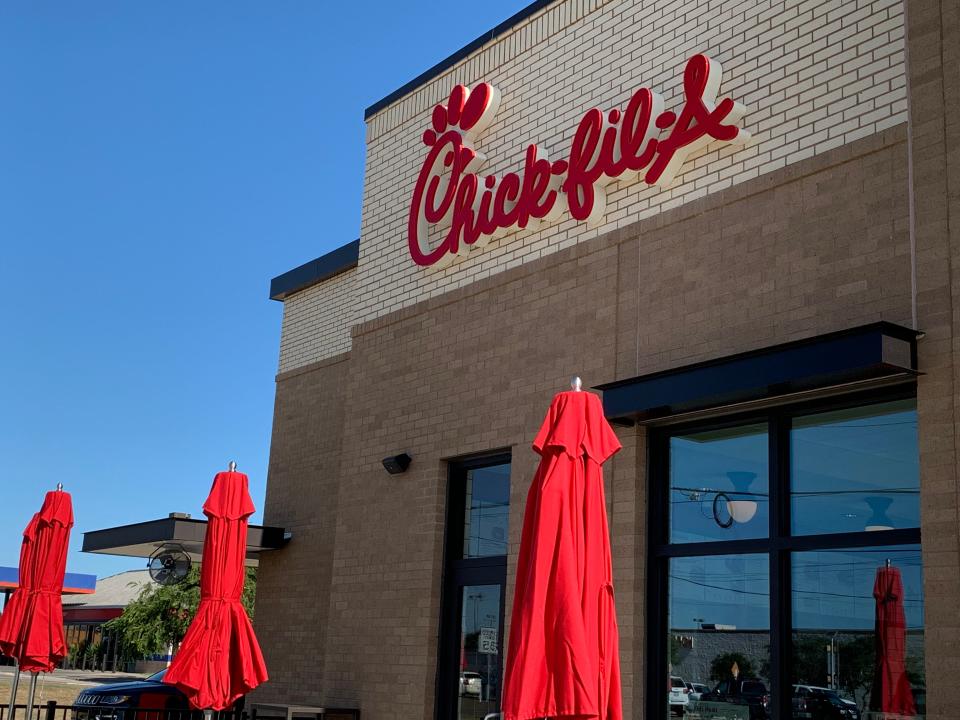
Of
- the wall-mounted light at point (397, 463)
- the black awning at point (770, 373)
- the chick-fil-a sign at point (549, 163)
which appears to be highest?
the chick-fil-a sign at point (549, 163)

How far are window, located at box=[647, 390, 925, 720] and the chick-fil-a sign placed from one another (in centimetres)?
240

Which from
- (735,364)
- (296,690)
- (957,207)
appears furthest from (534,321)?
(296,690)

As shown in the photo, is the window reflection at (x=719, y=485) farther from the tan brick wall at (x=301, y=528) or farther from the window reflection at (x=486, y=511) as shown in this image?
the tan brick wall at (x=301, y=528)

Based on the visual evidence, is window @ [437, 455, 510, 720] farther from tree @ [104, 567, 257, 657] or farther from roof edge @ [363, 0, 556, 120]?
tree @ [104, 567, 257, 657]

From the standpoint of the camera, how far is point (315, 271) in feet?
56.4

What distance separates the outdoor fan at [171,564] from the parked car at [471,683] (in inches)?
240

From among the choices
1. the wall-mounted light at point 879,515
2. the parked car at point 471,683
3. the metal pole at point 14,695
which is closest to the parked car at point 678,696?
the wall-mounted light at point 879,515

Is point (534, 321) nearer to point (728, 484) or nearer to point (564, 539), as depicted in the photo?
point (728, 484)

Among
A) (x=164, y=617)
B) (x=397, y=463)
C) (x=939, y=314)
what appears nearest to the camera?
(x=939, y=314)

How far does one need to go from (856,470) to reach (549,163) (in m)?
4.53

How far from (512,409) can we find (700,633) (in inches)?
118

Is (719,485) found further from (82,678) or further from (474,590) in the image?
(82,678)

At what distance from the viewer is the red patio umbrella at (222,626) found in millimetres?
9031

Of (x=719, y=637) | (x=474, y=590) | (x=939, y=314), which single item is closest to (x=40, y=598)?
(x=474, y=590)
